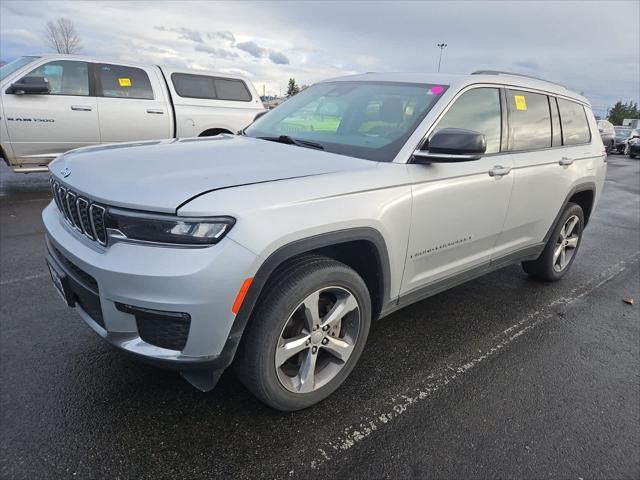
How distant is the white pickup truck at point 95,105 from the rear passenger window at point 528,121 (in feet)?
20.7

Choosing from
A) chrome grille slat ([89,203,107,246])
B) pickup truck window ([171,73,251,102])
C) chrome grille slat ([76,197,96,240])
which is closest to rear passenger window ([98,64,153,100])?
pickup truck window ([171,73,251,102])

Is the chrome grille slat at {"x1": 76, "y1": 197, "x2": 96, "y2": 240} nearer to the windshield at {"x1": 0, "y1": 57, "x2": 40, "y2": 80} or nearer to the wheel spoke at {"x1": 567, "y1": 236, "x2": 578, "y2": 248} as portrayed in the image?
the wheel spoke at {"x1": 567, "y1": 236, "x2": 578, "y2": 248}

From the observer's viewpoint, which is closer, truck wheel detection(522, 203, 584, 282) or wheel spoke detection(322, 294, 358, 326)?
wheel spoke detection(322, 294, 358, 326)

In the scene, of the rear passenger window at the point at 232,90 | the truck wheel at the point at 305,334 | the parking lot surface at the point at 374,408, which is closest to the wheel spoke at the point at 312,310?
the truck wheel at the point at 305,334

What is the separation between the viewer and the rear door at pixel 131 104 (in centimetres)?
788

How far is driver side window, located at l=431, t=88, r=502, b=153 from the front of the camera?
119 inches

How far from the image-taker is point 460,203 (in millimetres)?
2977

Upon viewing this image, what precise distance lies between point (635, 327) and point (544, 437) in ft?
6.63

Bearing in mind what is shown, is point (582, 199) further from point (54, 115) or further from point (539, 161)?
point (54, 115)

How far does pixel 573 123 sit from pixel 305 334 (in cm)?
355

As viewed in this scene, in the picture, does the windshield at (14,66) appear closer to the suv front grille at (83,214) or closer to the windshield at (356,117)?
the windshield at (356,117)

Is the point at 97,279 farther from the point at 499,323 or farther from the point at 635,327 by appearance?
the point at 635,327

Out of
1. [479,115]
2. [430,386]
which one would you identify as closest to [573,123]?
[479,115]

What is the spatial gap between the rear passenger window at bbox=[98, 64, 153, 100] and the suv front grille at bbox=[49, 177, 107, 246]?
6.19 metres
